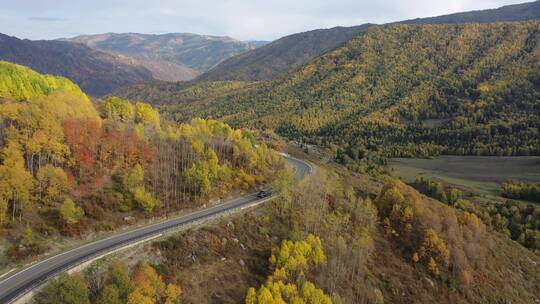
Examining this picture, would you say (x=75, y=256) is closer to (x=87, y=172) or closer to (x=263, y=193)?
(x=87, y=172)

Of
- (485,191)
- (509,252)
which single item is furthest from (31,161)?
(485,191)

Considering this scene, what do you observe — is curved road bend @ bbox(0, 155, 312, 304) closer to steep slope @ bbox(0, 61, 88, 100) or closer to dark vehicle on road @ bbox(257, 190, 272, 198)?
dark vehicle on road @ bbox(257, 190, 272, 198)

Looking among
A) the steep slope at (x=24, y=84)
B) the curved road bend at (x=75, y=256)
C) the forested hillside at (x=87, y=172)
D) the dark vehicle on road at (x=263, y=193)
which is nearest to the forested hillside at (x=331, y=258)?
the dark vehicle on road at (x=263, y=193)

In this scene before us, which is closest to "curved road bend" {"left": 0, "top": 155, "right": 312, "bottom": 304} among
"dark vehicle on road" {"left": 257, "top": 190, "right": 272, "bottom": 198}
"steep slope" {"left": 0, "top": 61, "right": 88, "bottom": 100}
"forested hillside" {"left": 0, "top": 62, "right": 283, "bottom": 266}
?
"forested hillside" {"left": 0, "top": 62, "right": 283, "bottom": 266}

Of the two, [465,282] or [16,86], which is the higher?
[16,86]

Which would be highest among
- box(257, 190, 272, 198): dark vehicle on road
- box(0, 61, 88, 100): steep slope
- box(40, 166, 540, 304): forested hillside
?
box(0, 61, 88, 100): steep slope

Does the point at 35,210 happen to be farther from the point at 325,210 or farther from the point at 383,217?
the point at 383,217
